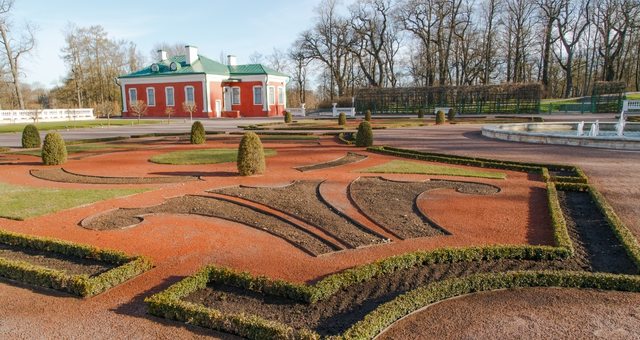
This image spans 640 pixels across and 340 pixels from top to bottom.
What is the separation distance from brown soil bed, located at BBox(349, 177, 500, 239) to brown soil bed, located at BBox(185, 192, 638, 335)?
4.16 ft

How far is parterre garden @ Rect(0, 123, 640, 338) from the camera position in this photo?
4.34m

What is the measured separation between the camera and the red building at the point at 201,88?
1753 inches

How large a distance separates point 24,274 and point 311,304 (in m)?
3.40

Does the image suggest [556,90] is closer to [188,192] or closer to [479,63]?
[479,63]

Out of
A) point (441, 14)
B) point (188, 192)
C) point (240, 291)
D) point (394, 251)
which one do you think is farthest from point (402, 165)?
point (441, 14)

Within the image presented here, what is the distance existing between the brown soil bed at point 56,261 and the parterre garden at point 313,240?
0.03 meters

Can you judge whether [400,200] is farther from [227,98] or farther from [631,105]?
[227,98]

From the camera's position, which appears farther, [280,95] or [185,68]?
[280,95]

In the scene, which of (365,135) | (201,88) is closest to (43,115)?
(201,88)

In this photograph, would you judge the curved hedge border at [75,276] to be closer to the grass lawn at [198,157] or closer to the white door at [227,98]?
the grass lawn at [198,157]

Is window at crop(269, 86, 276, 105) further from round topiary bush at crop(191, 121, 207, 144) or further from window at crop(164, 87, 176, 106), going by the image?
round topiary bush at crop(191, 121, 207, 144)

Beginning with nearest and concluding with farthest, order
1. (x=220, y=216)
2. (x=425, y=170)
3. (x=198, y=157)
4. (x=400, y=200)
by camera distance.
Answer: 1. (x=220, y=216)
2. (x=400, y=200)
3. (x=425, y=170)
4. (x=198, y=157)

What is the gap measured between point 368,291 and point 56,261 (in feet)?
13.4

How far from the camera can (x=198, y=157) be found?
14.6m
